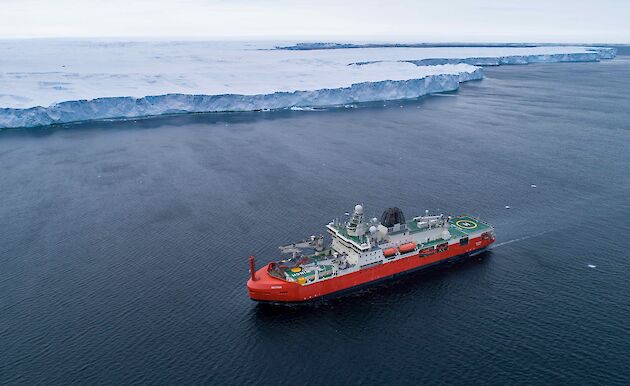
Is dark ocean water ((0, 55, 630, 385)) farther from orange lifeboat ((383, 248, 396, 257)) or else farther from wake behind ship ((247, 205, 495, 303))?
orange lifeboat ((383, 248, 396, 257))

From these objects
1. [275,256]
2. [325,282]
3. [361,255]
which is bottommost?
[275,256]

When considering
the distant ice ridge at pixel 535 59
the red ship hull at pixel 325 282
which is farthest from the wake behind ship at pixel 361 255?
the distant ice ridge at pixel 535 59

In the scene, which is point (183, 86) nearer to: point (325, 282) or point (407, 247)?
point (407, 247)

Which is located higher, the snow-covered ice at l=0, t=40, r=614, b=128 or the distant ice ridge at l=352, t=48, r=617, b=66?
the distant ice ridge at l=352, t=48, r=617, b=66

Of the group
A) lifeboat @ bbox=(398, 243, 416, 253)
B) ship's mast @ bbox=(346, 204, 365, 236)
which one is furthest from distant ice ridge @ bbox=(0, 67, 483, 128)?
lifeboat @ bbox=(398, 243, 416, 253)

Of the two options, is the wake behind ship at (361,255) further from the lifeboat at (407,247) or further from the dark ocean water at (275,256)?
the dark ocean water at (275,256)

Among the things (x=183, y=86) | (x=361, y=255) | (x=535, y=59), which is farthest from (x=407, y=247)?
(x=535, y=59)
